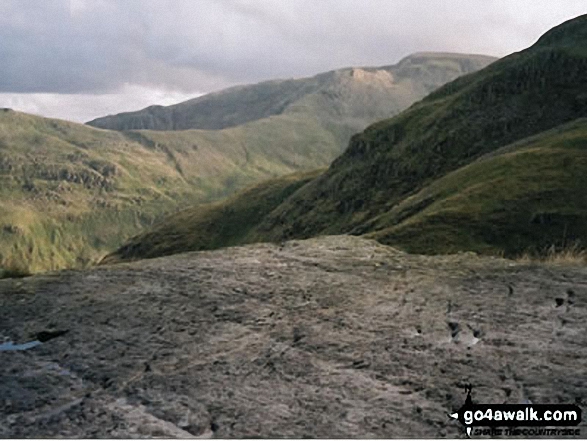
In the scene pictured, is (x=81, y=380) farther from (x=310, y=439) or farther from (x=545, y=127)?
(x=545, y=127)

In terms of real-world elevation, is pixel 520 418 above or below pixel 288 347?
below

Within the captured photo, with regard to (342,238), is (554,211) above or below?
above

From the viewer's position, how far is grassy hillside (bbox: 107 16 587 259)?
64500 mm

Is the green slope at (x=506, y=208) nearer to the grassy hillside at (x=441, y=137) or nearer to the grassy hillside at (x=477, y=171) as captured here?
the grassy hillside at (x=477, y=171)

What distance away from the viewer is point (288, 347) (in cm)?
1253

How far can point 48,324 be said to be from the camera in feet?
47.6

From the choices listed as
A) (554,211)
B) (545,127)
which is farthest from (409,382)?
(545,127)

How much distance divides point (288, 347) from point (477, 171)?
8202 cm

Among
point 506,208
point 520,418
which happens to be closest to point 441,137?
point 506,208

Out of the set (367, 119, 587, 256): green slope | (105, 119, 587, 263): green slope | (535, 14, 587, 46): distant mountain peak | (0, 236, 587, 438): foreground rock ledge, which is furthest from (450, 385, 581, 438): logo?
(535, 14, 587, 46): distant mountain peak

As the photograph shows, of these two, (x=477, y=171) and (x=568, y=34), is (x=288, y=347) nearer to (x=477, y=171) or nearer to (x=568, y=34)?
(x=477, y=171)

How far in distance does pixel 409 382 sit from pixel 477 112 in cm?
14966

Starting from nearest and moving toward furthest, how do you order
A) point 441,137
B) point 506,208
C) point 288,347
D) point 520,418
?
point 520,418, point 288,347, point 506,208, point 441,137

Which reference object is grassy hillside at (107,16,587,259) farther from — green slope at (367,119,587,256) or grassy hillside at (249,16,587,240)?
grassy hillside at (249,16,587,240)
